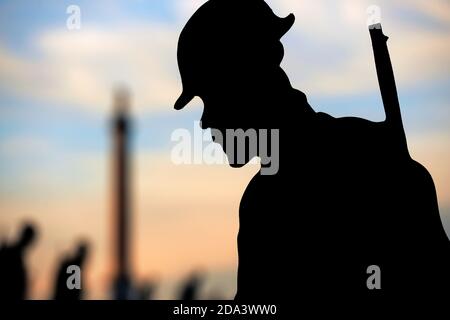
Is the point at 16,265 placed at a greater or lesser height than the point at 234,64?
lesser

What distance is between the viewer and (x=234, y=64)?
4805mm

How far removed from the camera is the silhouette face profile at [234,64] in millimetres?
4723

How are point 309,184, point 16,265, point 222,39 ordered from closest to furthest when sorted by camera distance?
point 309,184 < point 222,39 < point 16,265

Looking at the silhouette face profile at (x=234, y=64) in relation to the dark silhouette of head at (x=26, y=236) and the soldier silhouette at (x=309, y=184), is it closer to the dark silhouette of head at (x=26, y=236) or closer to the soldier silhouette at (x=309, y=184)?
the soldier silhouette at (x=309, y=184)

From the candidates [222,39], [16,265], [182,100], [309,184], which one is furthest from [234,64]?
[16,265]

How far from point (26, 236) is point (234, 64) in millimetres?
2340

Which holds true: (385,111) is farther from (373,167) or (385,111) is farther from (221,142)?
(221,142)

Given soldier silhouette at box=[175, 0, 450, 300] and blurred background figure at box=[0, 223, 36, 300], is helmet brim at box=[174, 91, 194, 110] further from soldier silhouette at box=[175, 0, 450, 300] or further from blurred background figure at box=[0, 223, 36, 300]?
blurred background figure at box=[0, 223, 36, 300]

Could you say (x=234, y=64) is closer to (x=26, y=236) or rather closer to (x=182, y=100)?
(x=182, y=100)

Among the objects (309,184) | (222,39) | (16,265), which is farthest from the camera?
(16,265)

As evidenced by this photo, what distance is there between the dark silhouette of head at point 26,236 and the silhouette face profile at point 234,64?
1.85m

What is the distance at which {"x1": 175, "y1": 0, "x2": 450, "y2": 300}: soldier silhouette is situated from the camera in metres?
Result: 4.53

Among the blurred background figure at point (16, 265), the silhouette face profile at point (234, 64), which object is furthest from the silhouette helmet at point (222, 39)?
the blurred background figure at point (16, 265)
